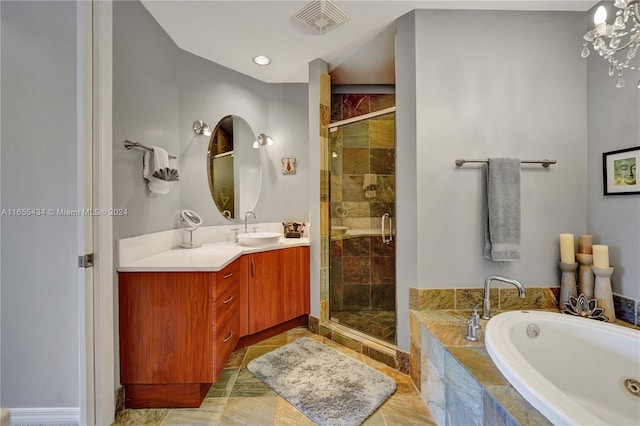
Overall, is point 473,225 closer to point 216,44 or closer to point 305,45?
point 305,45

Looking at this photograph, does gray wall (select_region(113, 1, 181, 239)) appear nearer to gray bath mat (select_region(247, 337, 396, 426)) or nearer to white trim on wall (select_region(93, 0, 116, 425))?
white trim on wall (select_region(93, 0, 116, 425))

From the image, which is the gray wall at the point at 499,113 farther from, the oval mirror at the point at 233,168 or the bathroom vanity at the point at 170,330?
the oval mirror at the point at 233,168

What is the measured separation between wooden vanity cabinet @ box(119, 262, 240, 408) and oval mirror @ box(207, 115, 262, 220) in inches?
46.1

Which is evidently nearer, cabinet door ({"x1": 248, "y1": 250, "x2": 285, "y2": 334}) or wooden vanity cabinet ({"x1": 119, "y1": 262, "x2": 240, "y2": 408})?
wooden vanity cabinet ({"x1": 119, "y1": 262, "x2": 240, "y2": 408})

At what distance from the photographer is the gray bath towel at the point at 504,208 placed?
5.61ft

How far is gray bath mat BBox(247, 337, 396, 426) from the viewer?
1.54m

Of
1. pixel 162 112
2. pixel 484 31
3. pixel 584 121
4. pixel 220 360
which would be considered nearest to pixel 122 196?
pixel 162 112

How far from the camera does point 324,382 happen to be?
1790mm

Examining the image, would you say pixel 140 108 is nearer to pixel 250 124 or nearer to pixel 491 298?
pixel 250 124

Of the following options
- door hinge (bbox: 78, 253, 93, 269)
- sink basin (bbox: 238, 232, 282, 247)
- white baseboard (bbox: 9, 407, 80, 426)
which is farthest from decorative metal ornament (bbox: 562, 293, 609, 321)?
white baseboard (bbox: 9, 407, 80, 426)

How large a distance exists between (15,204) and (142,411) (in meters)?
1.37

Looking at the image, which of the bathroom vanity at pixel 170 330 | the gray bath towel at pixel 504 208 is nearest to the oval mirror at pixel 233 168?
the bathroom vanity at pixel 170 330

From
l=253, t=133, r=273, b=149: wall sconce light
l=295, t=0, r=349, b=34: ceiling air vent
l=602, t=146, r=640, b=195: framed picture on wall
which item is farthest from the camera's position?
l=253, t=133, r=273, b=149: wall sconce light

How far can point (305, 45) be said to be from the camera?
7.22 ft
